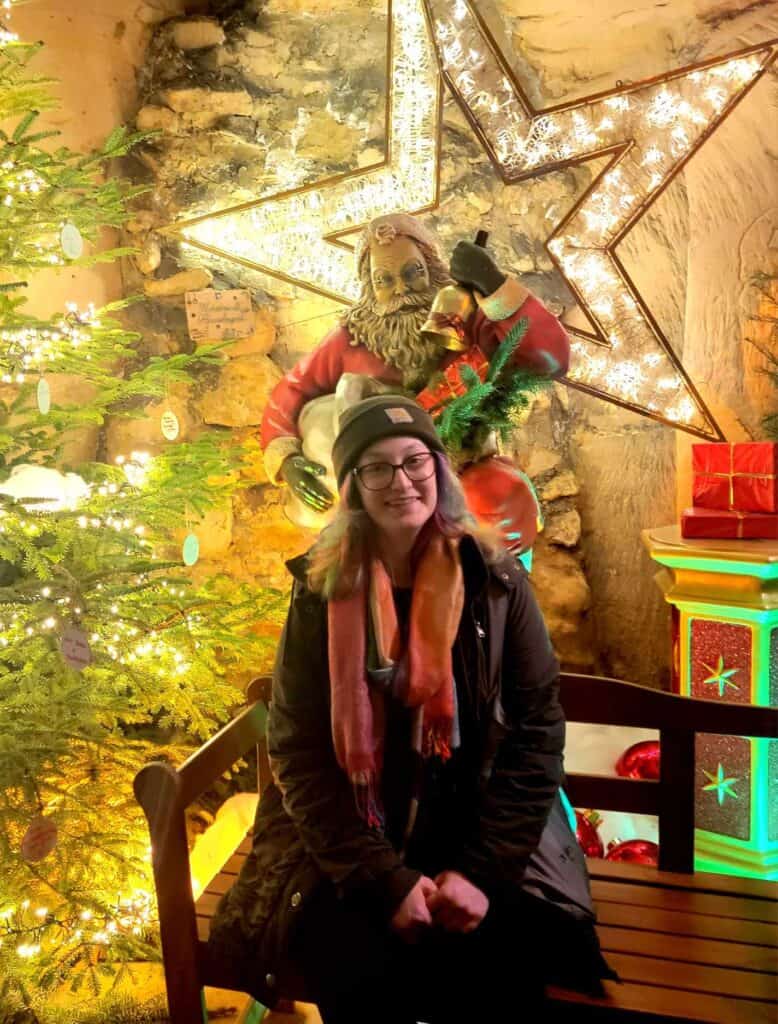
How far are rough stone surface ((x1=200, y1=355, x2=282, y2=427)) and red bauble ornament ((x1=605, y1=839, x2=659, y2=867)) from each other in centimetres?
167

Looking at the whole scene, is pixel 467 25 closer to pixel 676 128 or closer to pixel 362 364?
A: pixel 676 128

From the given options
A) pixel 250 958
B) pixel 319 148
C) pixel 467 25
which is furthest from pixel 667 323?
pixel 250 958

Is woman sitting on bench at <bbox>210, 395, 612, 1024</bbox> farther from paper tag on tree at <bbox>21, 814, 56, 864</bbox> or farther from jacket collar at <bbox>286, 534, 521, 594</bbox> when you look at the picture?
paper tag on tree at <bbox>21, 814, 56, 864</bbox>

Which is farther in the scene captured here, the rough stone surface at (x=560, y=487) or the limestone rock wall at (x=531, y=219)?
the rough stone surface at (x=560, y=487)

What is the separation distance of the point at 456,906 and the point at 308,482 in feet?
3.20

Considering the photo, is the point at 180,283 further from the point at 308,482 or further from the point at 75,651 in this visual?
the point at 75,651

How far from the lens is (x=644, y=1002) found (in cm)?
120

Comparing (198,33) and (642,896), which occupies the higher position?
(198,33)

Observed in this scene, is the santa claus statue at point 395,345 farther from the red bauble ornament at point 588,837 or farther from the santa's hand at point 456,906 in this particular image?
the red bauble ornament at point 588,837

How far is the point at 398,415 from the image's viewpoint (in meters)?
1.15

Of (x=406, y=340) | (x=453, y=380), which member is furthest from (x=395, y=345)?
(x=453, y=380)

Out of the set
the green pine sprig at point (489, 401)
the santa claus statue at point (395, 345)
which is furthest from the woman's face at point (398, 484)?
the santa claus statue at point (395, 345)

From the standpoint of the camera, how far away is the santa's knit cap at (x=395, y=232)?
1.67 meters

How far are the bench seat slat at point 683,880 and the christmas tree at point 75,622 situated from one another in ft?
3.41
